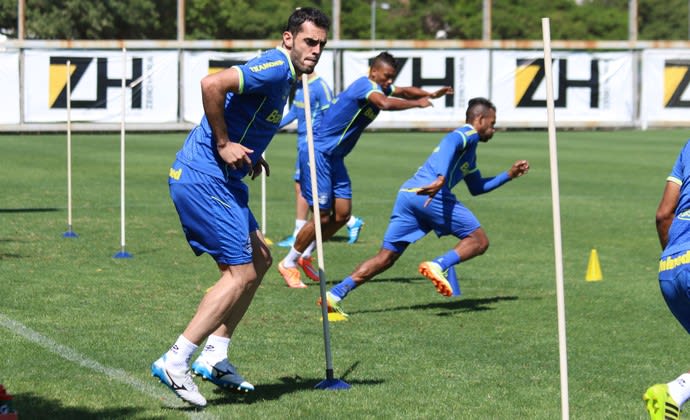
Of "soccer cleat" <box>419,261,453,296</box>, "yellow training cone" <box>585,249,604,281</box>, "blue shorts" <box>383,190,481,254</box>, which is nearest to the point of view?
"soccer cleat" <box>419,261,453,296</box>

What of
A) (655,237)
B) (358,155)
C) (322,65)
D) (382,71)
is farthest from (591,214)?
(322,65)

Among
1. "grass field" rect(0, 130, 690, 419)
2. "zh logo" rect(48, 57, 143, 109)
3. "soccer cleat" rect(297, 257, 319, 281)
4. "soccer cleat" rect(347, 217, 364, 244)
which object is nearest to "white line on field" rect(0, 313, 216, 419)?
"grass field" rect(0, 130, 690, 419)

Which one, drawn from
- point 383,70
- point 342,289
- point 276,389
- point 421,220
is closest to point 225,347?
point 276,389

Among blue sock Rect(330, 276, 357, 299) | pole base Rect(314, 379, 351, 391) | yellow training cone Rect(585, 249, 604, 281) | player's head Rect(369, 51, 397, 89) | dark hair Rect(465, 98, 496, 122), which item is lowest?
yellow training cone Rect(585, 249, 604, 281)

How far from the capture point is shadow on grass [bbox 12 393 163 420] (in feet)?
24.2

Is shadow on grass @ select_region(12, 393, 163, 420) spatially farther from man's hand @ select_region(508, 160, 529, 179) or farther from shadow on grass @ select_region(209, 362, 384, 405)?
man's hand @ select_region(508, 160, 529, 179)

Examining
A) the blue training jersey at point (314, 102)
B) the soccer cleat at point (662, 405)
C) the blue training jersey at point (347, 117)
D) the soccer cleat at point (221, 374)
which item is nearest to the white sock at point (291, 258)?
the blue training jersey at point (347, 117)

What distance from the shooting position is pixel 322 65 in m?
40.6

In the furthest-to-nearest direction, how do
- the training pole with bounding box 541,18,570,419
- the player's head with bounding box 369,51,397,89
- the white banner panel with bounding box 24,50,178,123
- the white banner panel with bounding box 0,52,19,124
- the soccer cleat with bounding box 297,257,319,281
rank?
1. the white banner panel with bounding box 24,50,178,123
2. the white banner panel with bounding box 0,52,19,124
3. the soccer cleat with bounding box 297,257,319,281
4. the player's head with bounding box 369,51,397,89
5. the training pole with bounding box 541,18,570,419

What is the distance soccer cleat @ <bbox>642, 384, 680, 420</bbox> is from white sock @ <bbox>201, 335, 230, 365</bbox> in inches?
98.0

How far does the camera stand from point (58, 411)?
24.6 ft

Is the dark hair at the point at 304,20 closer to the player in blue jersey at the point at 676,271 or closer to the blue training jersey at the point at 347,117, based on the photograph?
the player in blue jersey at the point at 676,271

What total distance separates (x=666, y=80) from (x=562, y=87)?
3.38 m

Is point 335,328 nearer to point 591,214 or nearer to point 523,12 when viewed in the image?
point 591,214
